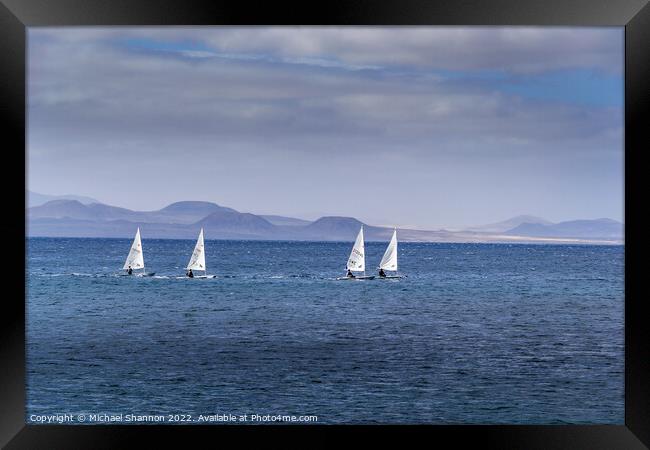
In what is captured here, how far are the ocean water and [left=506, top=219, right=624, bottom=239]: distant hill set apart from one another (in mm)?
8971

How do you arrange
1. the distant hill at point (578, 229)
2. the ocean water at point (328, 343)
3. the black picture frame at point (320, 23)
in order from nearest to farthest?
the black picture frame at point (320, 23)
the ocean water at point (328, 343)
the distant hill at point (578, 229)

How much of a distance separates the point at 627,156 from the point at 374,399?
11.6 meters

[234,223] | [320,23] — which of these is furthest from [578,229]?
[320,23]

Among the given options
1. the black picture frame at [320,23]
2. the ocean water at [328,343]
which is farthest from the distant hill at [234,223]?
the black picture frame at [320,23]

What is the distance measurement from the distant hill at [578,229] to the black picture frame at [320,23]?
6681 centimetres

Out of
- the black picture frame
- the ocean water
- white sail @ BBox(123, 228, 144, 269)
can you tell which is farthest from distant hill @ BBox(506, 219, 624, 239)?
the black picture frame

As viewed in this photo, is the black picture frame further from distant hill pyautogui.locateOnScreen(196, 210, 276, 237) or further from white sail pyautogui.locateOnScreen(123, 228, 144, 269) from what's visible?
distant hill pyautogui.locateOnScreen(196, 210, 276, 237)

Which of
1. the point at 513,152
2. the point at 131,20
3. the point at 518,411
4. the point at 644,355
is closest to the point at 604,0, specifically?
the point at 644,355

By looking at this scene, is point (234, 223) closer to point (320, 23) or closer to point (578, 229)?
point (578, 229)

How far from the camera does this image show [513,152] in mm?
65938

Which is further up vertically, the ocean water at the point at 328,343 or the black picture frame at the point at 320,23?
the black picture frame at the point at 320,23

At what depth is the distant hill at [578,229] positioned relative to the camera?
6944 centimetres

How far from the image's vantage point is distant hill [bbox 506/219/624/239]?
69438mm

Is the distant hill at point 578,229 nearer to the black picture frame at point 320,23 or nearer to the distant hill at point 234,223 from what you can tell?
the distant hill at point 234,223
